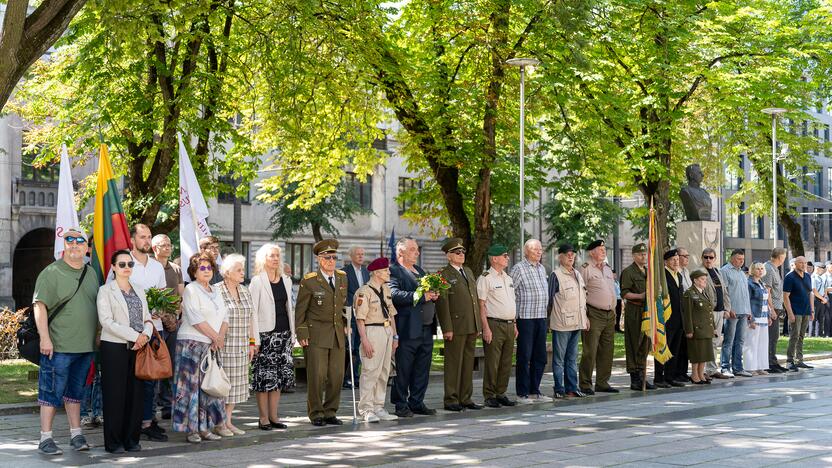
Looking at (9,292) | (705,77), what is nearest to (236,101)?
(705,77)

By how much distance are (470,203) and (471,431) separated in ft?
51.2

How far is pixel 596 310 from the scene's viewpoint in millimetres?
15117

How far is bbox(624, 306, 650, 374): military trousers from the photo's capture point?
15867 millimetres

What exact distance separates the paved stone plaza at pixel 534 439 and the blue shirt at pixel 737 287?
3653 mm

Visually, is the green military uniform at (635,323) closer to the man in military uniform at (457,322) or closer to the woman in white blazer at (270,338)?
the man in military uniform at (457,322)

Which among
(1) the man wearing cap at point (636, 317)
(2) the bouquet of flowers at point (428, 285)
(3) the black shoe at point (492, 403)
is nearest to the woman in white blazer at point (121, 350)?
(2) the bouquet of flowers at point (428, 285)

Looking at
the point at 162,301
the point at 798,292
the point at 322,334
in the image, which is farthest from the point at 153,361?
the point at 798,292

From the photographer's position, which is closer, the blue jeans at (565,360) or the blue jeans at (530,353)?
the blue jeans at (530,353)

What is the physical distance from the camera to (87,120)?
17.9 meters

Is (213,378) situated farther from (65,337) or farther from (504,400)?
(504,400)

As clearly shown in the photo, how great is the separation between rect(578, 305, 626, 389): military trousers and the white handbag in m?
6.09

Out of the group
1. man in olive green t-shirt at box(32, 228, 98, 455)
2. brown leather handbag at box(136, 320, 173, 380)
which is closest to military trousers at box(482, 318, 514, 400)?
brown leather handbag at box(136, 320, 173, 380)

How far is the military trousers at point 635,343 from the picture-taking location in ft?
52.1

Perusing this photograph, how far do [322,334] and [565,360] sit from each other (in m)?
4.30
